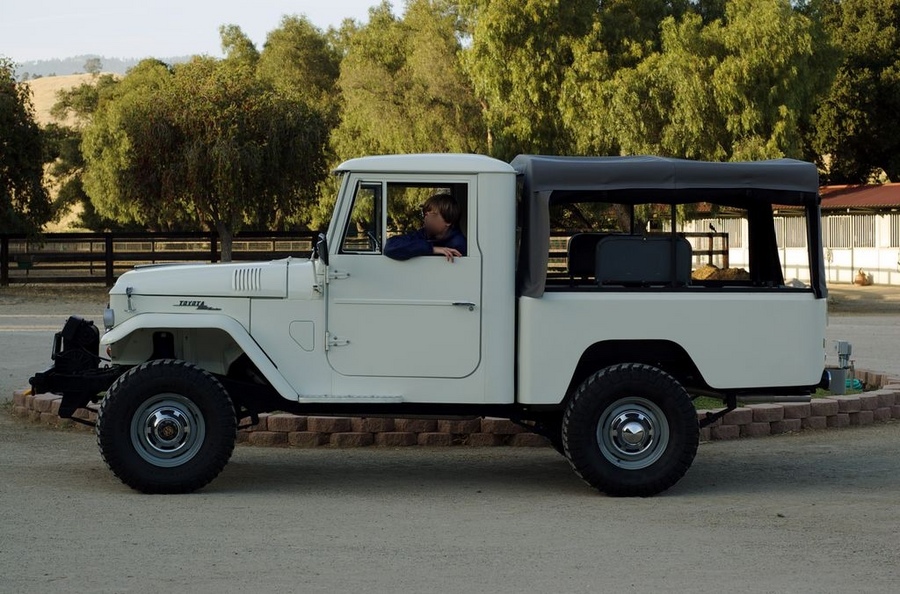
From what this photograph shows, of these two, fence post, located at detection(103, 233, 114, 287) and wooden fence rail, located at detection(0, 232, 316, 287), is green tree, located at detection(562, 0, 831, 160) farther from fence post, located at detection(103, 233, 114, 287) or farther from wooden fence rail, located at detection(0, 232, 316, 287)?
fence post, located at detection(103, 233, 114, 287)

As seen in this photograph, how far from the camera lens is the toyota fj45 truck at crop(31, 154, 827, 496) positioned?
29.0 feet

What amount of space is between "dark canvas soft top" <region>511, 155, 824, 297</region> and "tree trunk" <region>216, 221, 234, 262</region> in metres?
29.7

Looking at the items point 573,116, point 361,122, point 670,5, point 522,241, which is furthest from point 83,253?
point 522,241

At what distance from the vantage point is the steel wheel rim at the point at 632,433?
29.6 feet

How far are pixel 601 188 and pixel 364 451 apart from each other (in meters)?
3.28

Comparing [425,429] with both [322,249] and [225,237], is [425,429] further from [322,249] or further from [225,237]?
[225,237]

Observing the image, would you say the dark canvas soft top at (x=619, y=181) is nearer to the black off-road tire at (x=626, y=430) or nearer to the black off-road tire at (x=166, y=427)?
the black off-road tire at (x=626, y=430)

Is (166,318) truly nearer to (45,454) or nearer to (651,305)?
(45,454)

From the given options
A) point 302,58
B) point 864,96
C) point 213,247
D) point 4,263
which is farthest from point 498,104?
point 302,58

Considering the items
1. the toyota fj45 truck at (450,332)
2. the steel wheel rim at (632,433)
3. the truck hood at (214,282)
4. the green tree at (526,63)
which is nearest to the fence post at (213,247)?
the green tree at (526,63)

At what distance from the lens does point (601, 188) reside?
9.09 metres

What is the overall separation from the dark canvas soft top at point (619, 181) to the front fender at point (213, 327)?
1.81m

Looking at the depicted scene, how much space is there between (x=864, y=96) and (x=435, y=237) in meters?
51.8

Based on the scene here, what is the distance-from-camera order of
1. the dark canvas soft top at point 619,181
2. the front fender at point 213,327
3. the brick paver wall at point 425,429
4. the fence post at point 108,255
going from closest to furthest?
the front fender at point 213,327
the dark canvas soft top at point 619,181
the brick paver wall at point 425,429
the fence post at point 108,255
